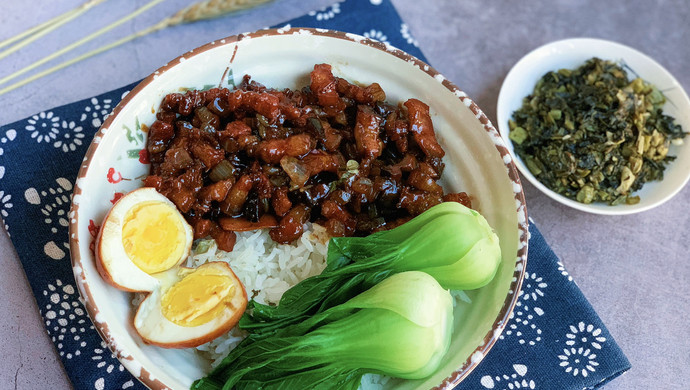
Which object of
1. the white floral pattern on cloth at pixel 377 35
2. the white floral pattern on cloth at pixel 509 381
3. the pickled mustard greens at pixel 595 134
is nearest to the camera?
the white floral pattern on cloth at pixel 509 381

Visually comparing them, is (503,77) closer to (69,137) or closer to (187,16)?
(187,16)

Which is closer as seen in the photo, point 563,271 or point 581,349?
point 581,349

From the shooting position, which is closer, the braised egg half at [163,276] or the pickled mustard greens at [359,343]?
the pickled mustard greens at [359,343]

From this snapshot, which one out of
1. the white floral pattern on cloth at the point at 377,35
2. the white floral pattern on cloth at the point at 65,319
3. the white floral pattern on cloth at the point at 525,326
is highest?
the white floral pattern on cloth at the point at 377,35

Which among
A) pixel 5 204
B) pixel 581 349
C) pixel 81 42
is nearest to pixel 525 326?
pixel 581 349

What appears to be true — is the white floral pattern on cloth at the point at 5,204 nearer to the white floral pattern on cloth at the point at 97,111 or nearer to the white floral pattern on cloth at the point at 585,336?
the white floral pattern on cloth at the point at 97,111

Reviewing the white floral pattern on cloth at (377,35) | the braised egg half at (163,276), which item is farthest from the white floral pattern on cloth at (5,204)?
the white floral pattern on cloth at (377,35)
